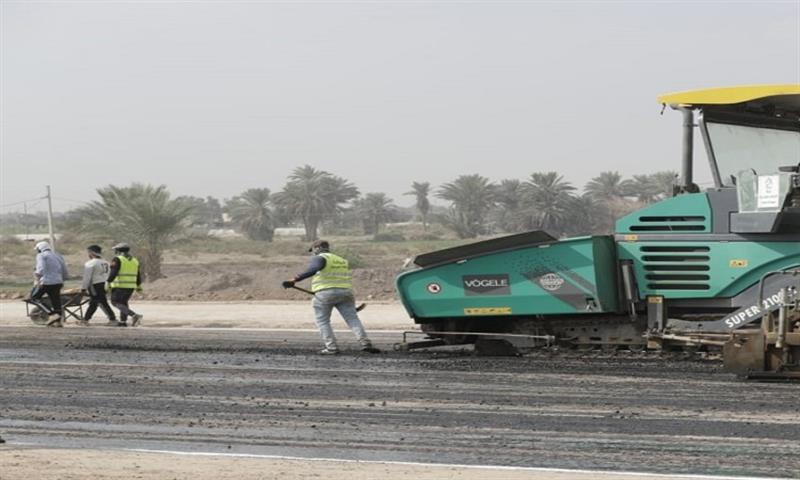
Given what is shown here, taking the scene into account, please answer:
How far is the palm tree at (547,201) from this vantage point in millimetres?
41456

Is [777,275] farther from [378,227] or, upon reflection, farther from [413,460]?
[378,227]

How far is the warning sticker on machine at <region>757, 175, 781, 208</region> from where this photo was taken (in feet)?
40.2

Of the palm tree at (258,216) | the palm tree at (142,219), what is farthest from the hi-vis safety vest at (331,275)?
the palm tree at (258,216)

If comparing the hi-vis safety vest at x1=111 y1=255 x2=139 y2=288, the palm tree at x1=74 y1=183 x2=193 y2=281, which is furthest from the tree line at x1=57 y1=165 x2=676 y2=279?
the hi-vis safety vest at x1=111 y1=255 x2=139 y2=288

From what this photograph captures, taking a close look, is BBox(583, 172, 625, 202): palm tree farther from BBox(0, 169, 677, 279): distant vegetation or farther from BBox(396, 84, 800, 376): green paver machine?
BBox(396, 84, 800, 376): green paver machine

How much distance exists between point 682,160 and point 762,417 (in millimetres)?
4164

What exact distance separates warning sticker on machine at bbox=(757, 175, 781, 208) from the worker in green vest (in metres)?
5.13

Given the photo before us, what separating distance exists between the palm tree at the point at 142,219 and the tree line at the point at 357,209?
0.03m

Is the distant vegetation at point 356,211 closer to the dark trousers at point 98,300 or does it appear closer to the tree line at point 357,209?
the tree line at point 357,209

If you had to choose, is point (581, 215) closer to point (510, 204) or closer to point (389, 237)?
point (510, 204)

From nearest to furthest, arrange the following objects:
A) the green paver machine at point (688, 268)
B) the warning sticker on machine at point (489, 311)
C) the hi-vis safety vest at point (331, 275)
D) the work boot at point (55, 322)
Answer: the green paver machine at point (688, 268)
the warning sticker on machine at point (489, 311)
the hi-vis safety vest at point (331, 275)
the work boot at point (55, 322)

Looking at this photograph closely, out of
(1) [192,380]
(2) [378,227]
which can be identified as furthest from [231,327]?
(2) [378,227]

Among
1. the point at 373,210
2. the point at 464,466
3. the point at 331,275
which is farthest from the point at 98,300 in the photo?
the point at 373,210

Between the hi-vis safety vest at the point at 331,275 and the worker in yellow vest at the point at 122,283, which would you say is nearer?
the hi-vis safety vest at the point at 331,275
